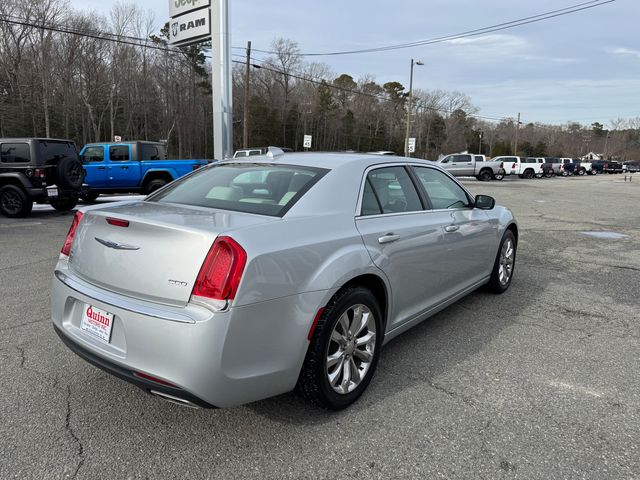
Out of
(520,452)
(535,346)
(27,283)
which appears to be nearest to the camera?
(520,452)

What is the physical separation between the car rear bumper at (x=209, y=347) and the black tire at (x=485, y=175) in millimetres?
35182

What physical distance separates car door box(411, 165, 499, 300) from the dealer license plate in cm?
234

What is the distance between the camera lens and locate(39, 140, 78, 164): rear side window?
10.7 meters

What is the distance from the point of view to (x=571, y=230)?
10.4 metres

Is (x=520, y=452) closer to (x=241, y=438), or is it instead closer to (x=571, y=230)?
(x=241, y=438)

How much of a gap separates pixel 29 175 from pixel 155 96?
4554 cm

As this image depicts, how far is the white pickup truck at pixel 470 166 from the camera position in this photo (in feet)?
113

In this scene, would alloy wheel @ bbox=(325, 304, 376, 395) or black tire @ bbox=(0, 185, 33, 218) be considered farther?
black tire @ bbox=(0, 185, 33, 218)

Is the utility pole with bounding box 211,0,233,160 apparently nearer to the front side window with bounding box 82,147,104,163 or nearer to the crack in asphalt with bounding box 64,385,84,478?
the front side window with bounding box 82,147,104,163

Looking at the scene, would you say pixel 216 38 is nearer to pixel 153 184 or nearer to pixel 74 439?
pixel 153 184

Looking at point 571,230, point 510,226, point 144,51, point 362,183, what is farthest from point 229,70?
point 144,51

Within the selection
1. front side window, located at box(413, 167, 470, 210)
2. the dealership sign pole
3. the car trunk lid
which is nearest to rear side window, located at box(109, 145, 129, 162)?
the dealership sign pole

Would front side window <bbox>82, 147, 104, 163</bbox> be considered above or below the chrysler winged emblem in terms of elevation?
above

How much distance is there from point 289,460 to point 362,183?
1.78 m
